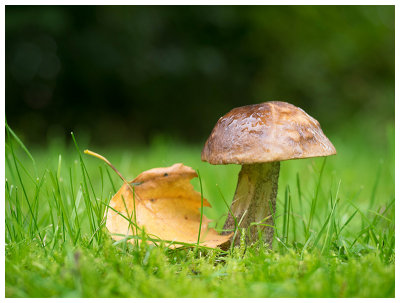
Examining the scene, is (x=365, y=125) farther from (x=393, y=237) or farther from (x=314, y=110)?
(x=393, y=237)

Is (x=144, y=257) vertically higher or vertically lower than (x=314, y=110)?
lower

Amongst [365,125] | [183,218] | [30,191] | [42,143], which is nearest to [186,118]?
[42,143]

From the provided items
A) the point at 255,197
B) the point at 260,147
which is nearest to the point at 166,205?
the point at 255,197

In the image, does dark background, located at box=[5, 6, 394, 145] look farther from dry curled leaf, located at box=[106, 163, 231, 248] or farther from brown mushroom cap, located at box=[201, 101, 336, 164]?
brown mushroom cap, located at box=[201, 101, 336, 164]

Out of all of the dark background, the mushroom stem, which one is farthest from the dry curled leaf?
the dark background

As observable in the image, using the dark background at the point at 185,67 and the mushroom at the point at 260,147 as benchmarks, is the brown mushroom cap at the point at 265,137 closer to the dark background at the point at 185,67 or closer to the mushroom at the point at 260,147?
the mushroom at the point at 260,147

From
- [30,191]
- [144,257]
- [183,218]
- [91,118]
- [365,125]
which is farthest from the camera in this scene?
[91,118]
